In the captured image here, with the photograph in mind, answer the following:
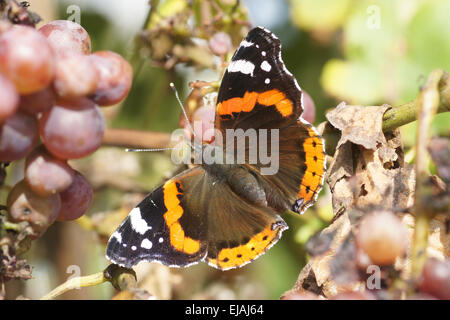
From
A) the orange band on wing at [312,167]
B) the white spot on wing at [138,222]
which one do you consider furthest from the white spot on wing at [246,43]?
the white spot on wing at [138,222]

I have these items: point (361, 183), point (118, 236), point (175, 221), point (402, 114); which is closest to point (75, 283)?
point (118, 236)

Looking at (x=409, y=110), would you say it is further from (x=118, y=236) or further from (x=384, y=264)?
(x=118, y=236)

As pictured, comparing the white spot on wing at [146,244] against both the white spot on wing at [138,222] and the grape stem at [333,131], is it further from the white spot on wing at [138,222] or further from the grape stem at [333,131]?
the grape stem at [333,131]

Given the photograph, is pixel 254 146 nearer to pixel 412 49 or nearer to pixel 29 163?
pixel 412 49

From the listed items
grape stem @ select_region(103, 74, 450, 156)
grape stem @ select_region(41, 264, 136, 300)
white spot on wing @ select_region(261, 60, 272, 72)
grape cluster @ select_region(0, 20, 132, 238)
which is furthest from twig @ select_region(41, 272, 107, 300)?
white spot on wing @ select_region(261, 60, 272, 72)

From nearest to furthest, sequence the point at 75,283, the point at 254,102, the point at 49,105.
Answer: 1. the point at 49,105
2. the point at 75,283
3. the point at 254,102

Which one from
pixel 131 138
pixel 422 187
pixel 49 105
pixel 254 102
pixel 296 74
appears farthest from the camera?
pixel 296 74
